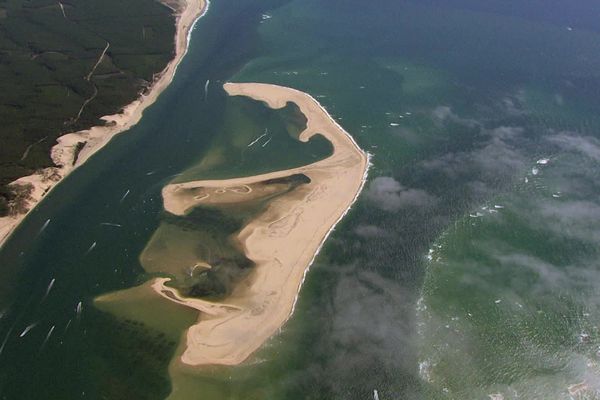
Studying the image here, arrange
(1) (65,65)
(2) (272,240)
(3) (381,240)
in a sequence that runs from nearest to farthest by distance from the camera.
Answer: (2) (272,240), (3) (381,240), (1) (65,65)

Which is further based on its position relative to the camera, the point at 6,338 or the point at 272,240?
the point at 272,240

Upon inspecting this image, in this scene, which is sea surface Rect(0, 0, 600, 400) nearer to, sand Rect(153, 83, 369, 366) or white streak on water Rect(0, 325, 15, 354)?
white streak on water Rect(0, 325, 15, 354)

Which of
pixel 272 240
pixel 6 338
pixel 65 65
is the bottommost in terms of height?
pixel 6 338

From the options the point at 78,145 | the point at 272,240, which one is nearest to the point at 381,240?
the point at 272,240

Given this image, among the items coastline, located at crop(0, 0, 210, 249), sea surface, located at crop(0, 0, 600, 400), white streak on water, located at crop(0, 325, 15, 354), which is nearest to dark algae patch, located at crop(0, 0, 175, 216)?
coastline, located at crop(0, 0, 210, 249)

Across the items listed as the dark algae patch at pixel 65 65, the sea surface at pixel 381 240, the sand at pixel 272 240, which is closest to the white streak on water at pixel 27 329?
the sea surface at pixel 381 240

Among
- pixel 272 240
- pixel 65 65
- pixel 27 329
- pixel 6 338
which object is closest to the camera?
pixel 6 338

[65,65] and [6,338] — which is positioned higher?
[65,65]

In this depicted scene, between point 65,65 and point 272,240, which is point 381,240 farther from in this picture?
point 65,65
